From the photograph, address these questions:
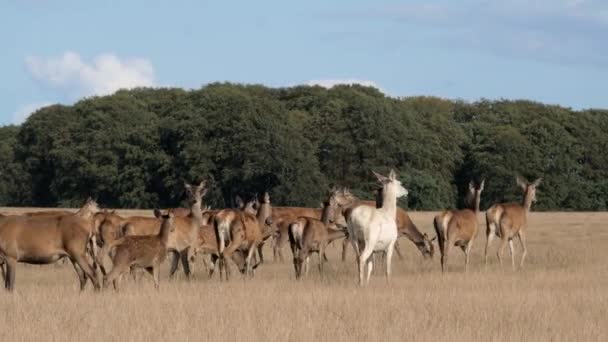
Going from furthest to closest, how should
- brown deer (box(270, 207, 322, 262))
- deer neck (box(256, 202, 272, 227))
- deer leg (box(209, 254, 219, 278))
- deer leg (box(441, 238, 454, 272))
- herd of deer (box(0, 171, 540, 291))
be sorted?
brown deer (box(270, 207, 322, 262)) < deer neck (box(256, 202, 272, 227)) < deer leg (box(441, 238, 454, 272)) < deer leg (box(209, 254, 219, 278)) < herd of deer (box(0, 171, 540, 291))

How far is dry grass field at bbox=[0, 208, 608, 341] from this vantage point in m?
9.67

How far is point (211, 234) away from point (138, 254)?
10.7 ft

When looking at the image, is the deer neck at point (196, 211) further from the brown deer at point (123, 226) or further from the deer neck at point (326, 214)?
the deer neck at point (326, 214)

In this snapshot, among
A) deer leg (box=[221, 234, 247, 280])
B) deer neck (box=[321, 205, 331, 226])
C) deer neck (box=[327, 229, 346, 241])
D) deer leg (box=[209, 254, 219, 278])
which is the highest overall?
deer neck (box=[321, 205, 331, 226])

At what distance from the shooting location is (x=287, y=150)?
55688 mm

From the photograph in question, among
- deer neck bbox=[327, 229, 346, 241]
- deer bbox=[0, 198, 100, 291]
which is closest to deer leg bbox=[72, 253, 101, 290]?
deer bbox=[0, 198, 100, 291]

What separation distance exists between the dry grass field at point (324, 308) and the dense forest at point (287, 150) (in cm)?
3932

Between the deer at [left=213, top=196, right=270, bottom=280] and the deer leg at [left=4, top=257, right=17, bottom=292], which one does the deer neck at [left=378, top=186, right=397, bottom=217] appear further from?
the deer leg at [left=4, top=257, right=17, bottom=292]

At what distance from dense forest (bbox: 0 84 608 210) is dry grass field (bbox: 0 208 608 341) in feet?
129

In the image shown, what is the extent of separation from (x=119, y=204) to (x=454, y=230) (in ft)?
138

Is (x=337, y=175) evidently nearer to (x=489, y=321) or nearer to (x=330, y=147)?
(x=330, y=147)

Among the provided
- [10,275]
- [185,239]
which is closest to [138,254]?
[10,275]

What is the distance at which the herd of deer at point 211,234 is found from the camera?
543 inches

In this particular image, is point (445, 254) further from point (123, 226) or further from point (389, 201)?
point (123, 226)
